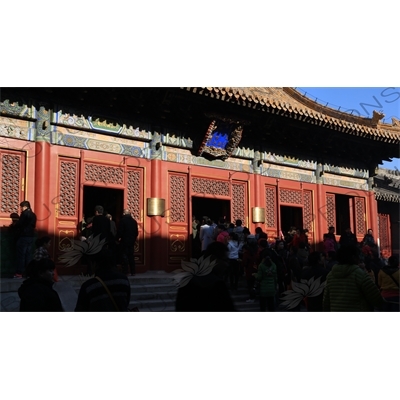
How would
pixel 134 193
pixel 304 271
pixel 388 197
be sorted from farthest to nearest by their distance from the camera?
pixel 388 197 → pixel 134 193 → pixel 304 271

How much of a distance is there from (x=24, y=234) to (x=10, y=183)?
3.30 feet

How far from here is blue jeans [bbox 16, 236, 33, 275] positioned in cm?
770

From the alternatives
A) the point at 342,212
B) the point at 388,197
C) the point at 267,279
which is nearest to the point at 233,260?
the point at 267,279

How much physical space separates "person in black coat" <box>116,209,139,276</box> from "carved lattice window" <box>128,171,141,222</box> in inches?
28.0

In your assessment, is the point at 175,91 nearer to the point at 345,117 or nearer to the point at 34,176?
the point at 34,176

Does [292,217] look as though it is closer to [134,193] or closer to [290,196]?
[290,196]

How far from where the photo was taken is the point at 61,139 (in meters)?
8.83

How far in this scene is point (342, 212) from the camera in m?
14.0

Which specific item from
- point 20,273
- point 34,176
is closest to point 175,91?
point 34,176

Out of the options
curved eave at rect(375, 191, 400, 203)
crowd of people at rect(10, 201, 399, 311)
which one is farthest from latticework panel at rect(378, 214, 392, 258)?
crowd of people at rect(10, 201, 399, 311)

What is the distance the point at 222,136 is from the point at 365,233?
18.0 ft

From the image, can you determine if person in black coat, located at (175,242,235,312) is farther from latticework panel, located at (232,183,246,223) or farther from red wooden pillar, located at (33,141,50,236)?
latticework panel, located at (232,183,246,223)

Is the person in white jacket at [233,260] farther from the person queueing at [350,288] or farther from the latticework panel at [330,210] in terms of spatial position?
the latticework panel at [330,210]

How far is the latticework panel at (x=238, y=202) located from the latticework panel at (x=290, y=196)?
119cm
